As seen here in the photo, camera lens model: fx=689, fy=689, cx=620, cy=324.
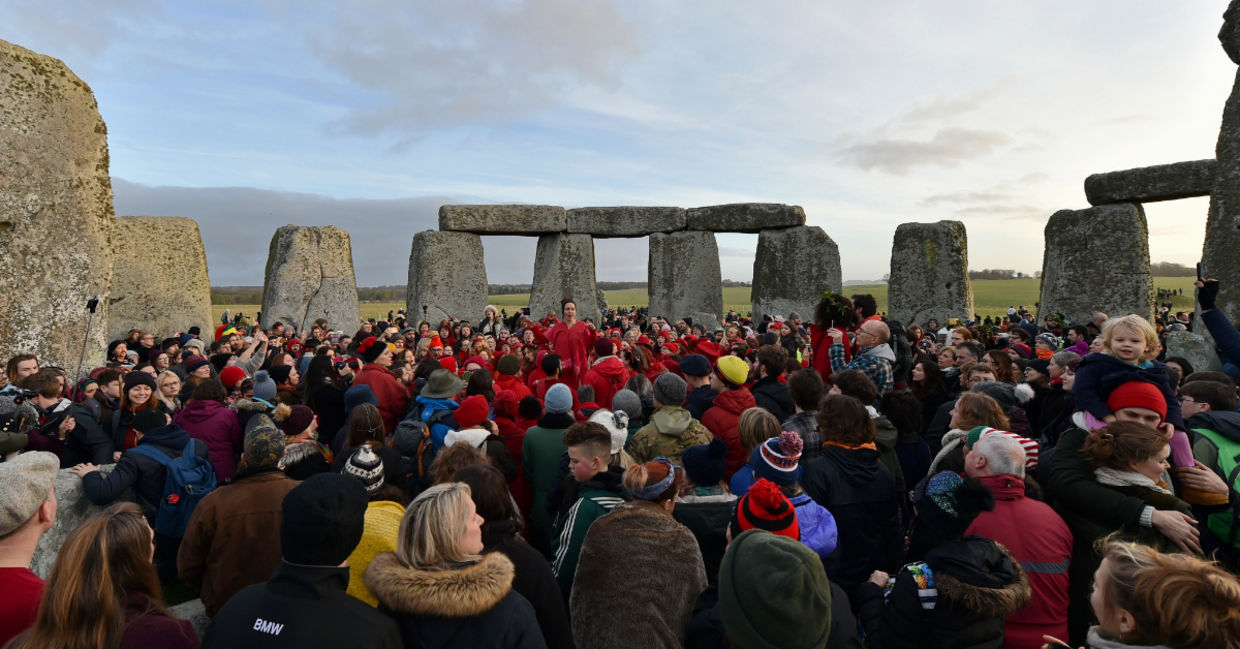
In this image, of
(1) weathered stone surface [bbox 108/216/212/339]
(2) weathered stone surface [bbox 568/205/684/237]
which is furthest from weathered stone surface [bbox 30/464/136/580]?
(2) weathered stone surface [bbox 568/205/684/237]

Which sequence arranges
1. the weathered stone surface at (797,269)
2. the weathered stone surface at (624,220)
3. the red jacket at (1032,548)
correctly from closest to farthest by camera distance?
the red jacket at (1032,548)
the weathered stone surface at (797,269)
the weathered stone surface at (624,220)

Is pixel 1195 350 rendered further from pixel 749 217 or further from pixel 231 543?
pixel 749 217

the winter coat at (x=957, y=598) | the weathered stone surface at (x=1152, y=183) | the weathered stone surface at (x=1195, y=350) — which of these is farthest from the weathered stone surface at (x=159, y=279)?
the weathered stone surface at (x=1152, y=183)

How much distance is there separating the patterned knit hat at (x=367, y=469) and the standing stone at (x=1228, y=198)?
8621mm

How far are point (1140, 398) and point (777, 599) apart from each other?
2183mm

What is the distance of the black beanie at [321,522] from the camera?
69.8 inches

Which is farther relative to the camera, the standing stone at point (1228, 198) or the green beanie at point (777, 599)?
the standing stone at point (1228, 198)

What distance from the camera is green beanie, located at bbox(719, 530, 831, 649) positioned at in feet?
6.04

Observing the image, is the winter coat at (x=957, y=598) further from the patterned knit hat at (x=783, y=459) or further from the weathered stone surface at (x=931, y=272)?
the weathered stone surface at (x=931, y=272)

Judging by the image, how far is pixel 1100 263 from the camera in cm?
1249

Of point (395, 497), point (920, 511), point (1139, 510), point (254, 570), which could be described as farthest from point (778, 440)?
point (254, 570)

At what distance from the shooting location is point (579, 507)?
282 cm

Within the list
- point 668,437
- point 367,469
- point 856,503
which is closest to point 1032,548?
point 856,503

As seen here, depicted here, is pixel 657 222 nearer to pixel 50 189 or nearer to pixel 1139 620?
pixel 50 189
